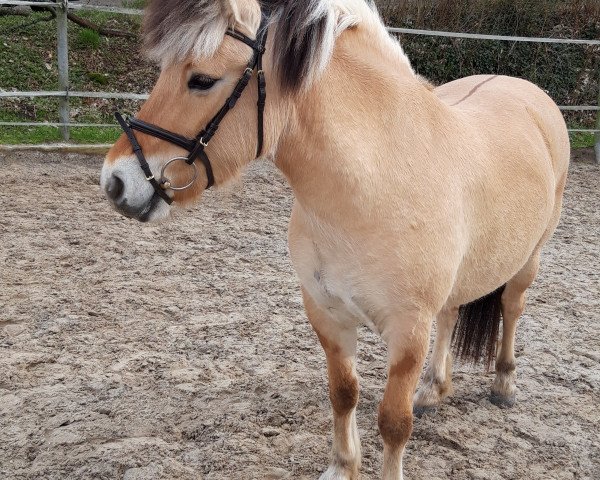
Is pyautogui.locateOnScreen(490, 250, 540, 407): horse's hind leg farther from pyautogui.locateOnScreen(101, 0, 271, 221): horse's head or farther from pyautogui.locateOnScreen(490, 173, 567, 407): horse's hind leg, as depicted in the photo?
pyautogui.locateOnScreen(101, 0, 271, 221): horse's head

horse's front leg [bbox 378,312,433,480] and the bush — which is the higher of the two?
the bush

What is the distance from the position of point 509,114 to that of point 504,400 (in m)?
1.33

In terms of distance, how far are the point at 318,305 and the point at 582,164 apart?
Answer: 670cm

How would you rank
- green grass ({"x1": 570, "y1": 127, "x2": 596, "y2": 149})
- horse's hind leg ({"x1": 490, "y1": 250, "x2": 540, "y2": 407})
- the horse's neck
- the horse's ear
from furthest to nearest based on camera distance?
1. green grass ({"x1": 570, "y1": 127, "x2": 596, "y2": 149})
2. horse's hind leg ({"x1": 490, "y1": 250, "x2": 540, "y2": 407})
3. the horse's neck
4. the horse's ear

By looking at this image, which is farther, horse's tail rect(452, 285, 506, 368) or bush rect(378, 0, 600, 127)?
bush rect(378, 0, 600, 127)

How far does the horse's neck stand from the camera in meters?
1.99

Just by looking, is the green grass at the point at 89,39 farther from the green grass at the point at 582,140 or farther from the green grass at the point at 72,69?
the green grass at the point at 582,140

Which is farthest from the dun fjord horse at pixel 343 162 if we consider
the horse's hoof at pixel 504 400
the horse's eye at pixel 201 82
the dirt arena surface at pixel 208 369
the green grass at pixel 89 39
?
the green grass at pixel 89 39

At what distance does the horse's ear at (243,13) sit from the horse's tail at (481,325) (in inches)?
73.1

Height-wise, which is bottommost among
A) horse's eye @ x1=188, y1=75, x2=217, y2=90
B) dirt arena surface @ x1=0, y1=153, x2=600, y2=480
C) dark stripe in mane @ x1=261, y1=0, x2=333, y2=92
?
dirt arena surface @ x1=0, y1=153, x2=600, y2=480

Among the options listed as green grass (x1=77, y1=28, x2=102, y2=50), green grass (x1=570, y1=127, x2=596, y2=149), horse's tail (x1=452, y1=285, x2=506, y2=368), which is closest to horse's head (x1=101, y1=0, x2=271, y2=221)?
horse's tail (x1=452, y1=285, x2=506, y2=368)

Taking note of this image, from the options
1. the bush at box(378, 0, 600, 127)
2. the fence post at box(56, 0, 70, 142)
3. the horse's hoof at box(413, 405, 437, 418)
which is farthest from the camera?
the bush at box(378, 0, 600, 127)

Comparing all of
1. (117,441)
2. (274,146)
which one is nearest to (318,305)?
(274,146)

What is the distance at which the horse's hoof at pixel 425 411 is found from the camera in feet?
10.2
